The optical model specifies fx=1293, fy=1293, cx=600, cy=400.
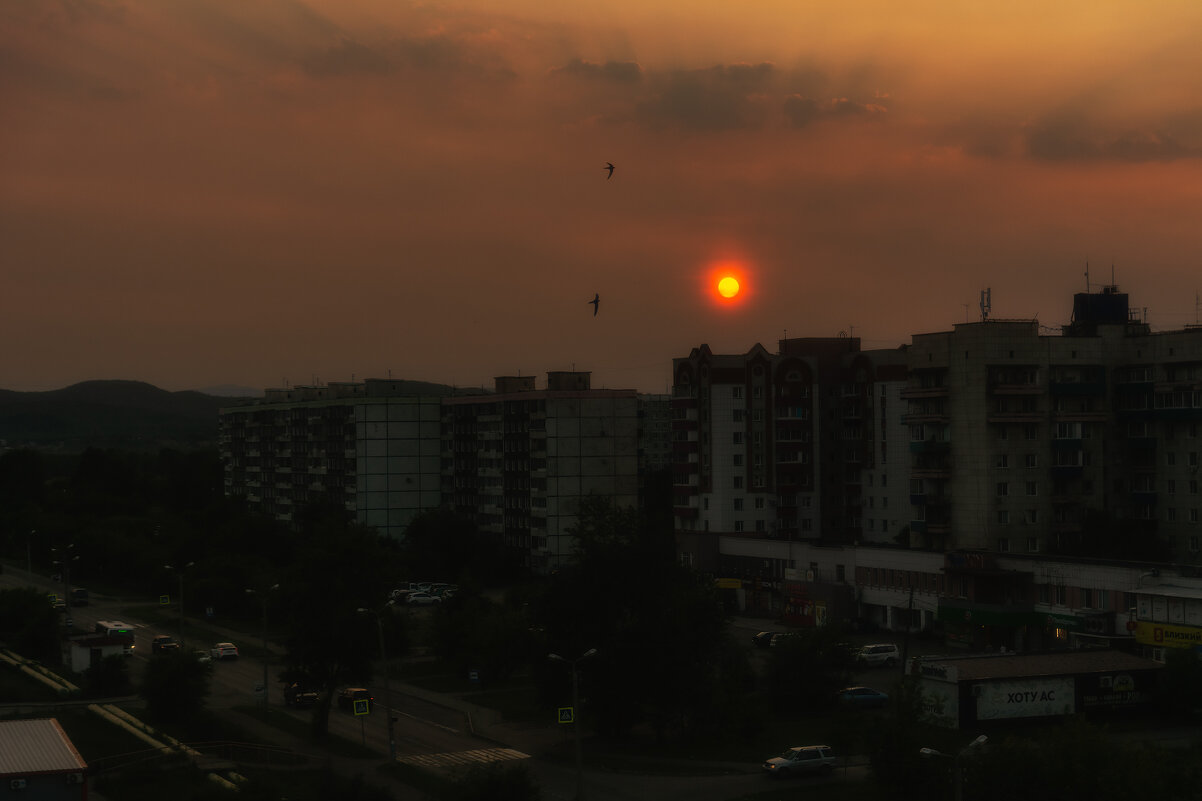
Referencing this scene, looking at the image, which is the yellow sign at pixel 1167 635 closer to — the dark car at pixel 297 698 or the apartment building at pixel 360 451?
the dark car at pixel 297 698

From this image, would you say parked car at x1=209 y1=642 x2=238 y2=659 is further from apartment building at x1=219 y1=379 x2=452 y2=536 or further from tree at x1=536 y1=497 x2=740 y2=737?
apartment building at x1=219 y1=379 x2=452 y2=536

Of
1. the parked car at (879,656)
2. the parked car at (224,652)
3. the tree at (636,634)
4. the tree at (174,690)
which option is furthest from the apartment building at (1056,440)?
the tree at (174,690)

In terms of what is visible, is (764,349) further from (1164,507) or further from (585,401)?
(1164,507)

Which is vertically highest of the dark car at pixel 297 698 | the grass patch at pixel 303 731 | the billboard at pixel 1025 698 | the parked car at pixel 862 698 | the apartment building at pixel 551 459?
the apartment building at pixel 551 459

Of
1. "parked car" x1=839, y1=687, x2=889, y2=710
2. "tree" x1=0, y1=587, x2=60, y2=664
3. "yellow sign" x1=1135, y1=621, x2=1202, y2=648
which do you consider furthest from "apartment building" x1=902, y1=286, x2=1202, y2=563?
"tree" x1=0, y1=587, x2=60, y2=664

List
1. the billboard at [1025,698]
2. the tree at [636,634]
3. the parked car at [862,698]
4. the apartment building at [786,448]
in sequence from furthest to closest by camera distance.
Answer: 1. the apartment building at [786,448]
2. the parked car at [862,698]
3. the billboard at [1025,698]
4. the tree at [636,634]

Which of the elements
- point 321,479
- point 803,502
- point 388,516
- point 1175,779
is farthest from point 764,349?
point 1175,779

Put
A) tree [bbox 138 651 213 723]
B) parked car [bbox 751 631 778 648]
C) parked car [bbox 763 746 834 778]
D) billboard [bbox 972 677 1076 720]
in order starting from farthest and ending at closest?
parked car [bbox 751 631 778 648] → tree [bbox 138 651 213 723] → billboard [bbox 972 677 1076 720] → parked car [bbox 763 746 834 778]
